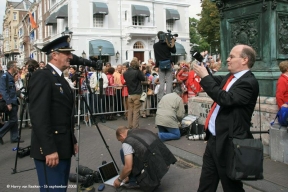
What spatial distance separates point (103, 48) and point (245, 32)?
25.7m

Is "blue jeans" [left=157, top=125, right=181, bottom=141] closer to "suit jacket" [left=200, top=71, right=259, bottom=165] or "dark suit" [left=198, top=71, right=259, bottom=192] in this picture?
"dark suit" [left=198, top=71, right=259, bottom=192]

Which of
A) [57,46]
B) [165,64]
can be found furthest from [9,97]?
[57,46]

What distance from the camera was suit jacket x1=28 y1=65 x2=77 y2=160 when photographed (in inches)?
111

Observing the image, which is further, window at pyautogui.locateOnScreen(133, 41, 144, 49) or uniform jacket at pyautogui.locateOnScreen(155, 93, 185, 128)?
window at pyautogui.locateOnScreen(133, 41, 144, 49)

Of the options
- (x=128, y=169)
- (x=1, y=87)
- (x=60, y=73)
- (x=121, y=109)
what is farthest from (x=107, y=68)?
(x=60, y=73)

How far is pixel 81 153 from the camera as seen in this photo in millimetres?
6555

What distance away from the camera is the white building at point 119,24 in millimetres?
31250

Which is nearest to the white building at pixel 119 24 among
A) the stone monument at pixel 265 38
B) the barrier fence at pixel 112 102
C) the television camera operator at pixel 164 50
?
the barrier fence at pixel 112 102

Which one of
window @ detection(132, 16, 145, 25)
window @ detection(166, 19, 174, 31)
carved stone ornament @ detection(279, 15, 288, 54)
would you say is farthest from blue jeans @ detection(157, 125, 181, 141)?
window @ detection(166, 19, 174, 31)

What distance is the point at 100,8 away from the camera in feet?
102

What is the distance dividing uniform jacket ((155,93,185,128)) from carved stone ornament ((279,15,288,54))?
2.52m

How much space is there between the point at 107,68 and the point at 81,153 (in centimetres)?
507

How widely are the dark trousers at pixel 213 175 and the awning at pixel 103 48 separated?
28326mm

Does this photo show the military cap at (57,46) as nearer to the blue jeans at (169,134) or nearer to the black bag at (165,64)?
the blue jeans at (169,134)
